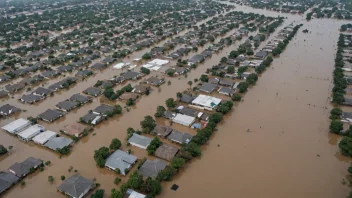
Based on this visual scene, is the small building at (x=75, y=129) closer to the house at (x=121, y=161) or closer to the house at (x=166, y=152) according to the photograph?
the house at (x=121, y=161)

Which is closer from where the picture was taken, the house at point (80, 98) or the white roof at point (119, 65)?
the house at point (80, 98)

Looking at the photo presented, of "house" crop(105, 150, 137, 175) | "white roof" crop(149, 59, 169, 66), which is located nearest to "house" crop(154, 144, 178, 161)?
"house" crop(105, 150, 137, 175)

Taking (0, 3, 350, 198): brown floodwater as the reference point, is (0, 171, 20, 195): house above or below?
above

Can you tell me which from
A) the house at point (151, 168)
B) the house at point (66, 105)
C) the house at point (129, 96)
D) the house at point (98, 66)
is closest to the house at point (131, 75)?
the house at point (129, 96)

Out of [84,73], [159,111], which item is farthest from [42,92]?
[159,111]

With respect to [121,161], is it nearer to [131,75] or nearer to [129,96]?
[129,96]

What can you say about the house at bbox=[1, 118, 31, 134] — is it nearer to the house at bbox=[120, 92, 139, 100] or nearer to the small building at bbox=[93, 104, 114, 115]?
the small building at bbox=[93, 104, 114, 115]
